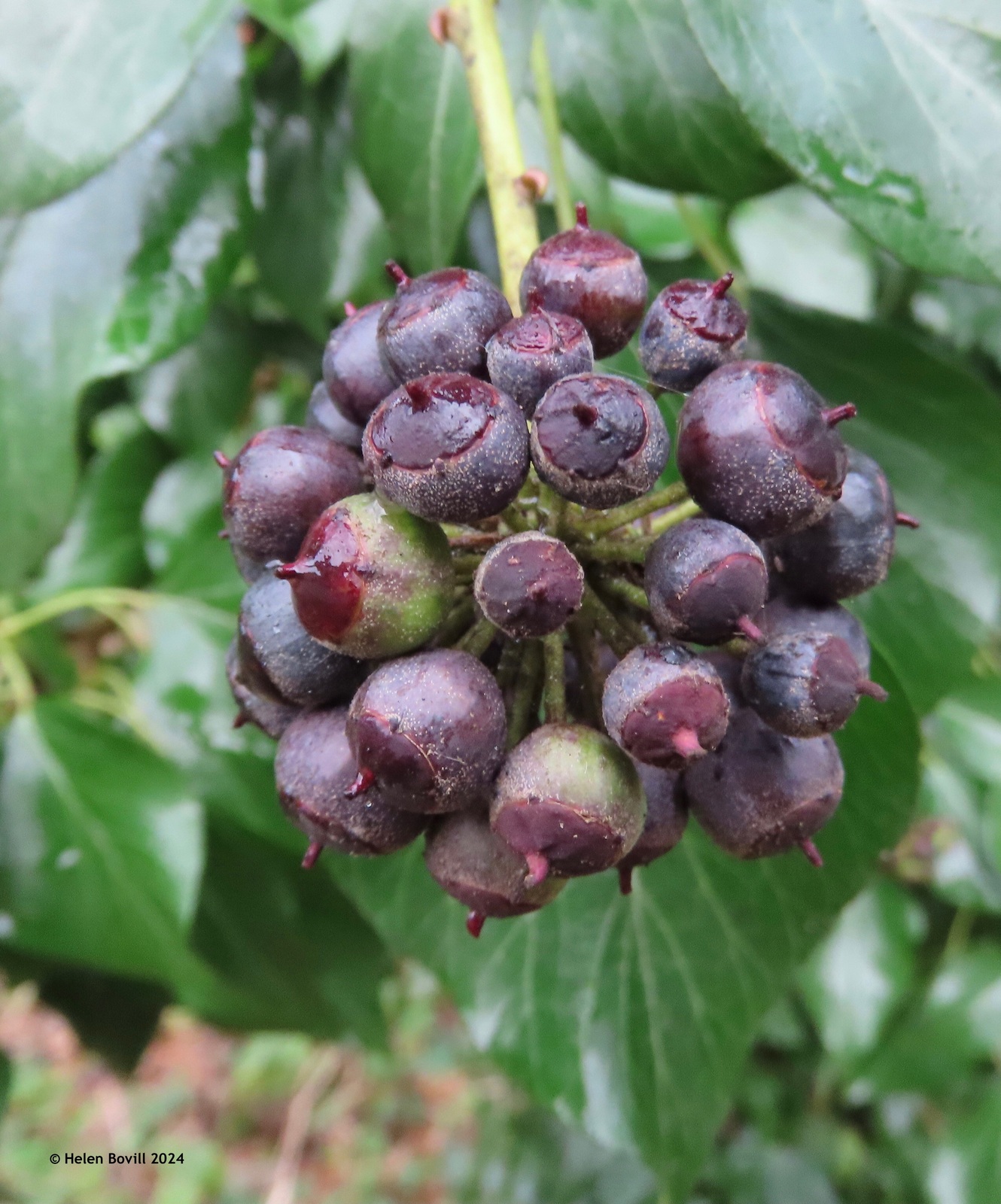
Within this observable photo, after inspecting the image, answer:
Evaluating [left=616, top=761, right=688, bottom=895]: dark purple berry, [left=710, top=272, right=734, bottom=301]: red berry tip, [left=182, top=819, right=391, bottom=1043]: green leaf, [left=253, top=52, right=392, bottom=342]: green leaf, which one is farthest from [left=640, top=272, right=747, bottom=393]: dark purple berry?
[left=182, top=819, right=391, bottom=1043]: green leaf

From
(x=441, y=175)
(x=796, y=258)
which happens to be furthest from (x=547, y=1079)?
(x=796, y=258)

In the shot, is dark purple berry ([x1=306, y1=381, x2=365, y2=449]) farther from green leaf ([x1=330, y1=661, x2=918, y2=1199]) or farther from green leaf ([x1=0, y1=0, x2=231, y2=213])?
green leaf ([x1=330, y1=661, x2=918, y2=1199])

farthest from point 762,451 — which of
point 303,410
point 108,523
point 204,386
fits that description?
point 108,523

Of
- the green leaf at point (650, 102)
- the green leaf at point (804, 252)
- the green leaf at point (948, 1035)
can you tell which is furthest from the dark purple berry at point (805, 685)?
the green leaf at point (948, 1035)

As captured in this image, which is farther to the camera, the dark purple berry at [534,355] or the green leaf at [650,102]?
the green leaf at [650,102]

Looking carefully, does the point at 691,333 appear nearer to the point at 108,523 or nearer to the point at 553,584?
the point at 553,584

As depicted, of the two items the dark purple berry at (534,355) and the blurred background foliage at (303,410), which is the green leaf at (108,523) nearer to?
the blurred background foliage at (303,410)
